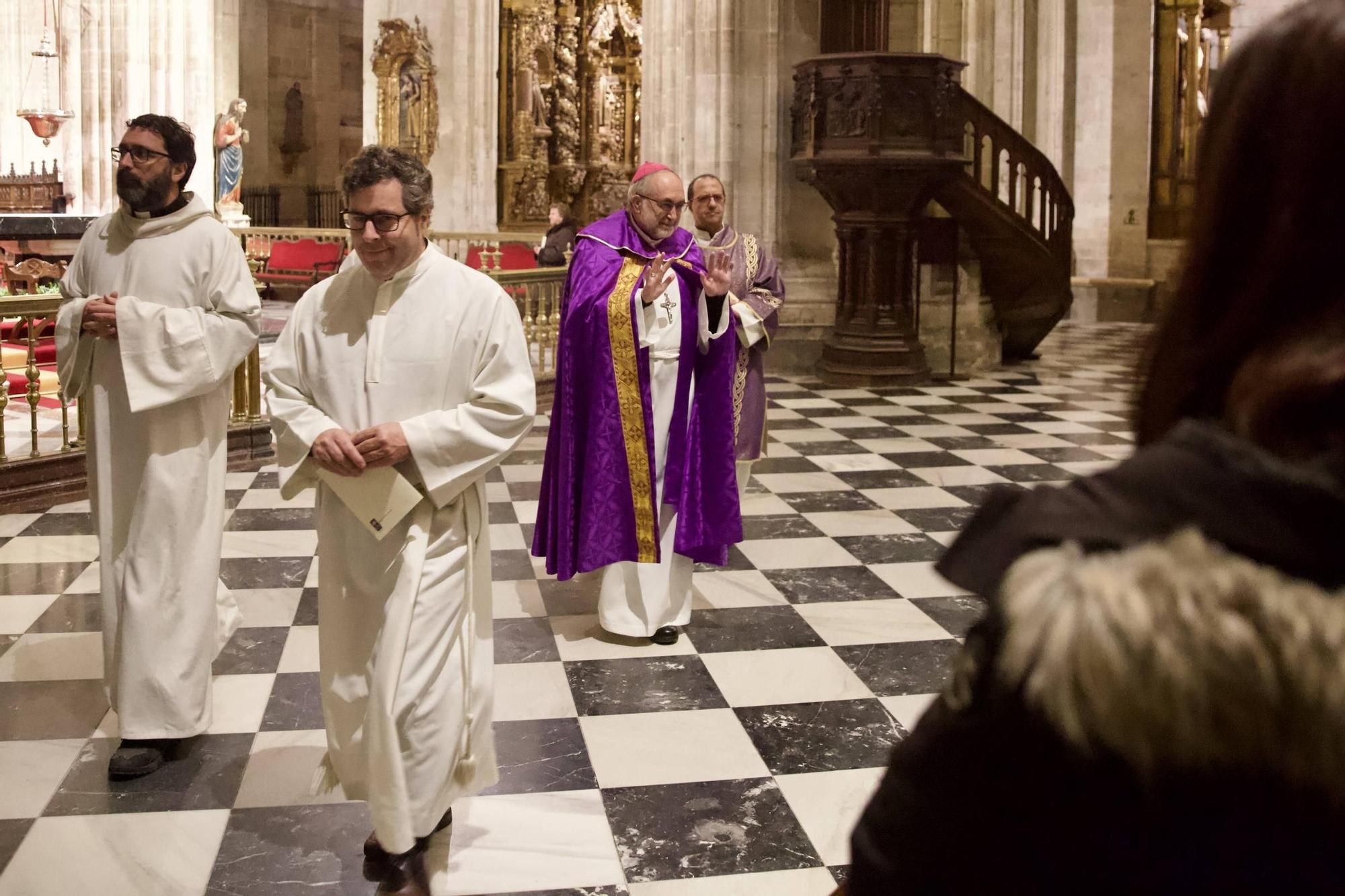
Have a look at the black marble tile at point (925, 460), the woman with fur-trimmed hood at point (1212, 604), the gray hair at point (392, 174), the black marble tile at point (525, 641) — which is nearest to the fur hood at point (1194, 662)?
the woman with fur-trimmed hood at point (1212, 604)

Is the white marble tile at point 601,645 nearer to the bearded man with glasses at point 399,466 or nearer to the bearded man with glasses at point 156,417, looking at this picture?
the bearded man with glasses at point 156,417

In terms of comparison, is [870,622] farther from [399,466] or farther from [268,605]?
[399,466]

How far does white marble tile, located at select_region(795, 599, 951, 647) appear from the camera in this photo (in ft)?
16.1

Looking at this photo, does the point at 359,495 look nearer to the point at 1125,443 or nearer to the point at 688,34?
the point at 1125,443

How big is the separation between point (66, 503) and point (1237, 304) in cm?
681

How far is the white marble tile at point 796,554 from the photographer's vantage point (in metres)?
5.92

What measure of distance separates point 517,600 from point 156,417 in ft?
6.64

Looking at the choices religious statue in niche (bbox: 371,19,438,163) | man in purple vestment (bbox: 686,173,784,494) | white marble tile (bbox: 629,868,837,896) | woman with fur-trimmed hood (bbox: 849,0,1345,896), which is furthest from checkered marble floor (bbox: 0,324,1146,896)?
religious statue in niche (bbox: 371,19,438,163)

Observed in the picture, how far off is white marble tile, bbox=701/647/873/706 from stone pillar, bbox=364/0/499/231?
46.1 feet

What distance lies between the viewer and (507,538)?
6.32 m

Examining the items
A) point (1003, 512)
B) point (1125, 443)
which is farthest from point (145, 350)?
point (1125, 443)

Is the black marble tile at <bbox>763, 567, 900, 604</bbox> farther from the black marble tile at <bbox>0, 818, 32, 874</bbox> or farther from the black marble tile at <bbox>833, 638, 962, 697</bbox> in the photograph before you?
the black marble tile at <bbox>0, 818, 32, 874</bbox>

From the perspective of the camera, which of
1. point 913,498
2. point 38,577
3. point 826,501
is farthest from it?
point 913,498

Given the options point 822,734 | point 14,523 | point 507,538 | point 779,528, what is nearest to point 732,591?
point 779,528
